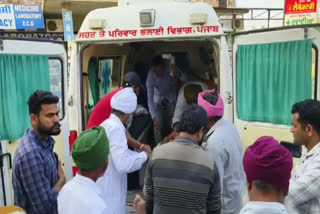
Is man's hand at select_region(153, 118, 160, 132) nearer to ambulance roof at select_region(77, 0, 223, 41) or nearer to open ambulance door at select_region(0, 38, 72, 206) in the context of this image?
open ambulance door at select_region(0, 38, 72, 206)

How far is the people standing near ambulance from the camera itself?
263 inches

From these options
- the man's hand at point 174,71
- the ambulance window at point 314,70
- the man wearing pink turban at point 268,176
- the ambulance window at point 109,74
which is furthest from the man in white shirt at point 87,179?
the man's hand at point 174,71

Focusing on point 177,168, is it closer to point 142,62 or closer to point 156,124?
point 156,124

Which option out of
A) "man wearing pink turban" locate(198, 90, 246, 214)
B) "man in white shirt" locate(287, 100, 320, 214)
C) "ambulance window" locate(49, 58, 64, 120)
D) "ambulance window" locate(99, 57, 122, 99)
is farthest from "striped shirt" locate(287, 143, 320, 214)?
"ambulance window" locate(99, 57, 122, 99)

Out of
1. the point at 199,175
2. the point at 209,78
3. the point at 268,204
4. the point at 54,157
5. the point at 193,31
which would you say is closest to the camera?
the point at 268,204

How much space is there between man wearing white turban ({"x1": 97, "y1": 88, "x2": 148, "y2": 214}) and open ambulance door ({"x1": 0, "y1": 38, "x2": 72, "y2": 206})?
2.63 ft

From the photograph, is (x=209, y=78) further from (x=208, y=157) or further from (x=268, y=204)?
(x=268, y=204)

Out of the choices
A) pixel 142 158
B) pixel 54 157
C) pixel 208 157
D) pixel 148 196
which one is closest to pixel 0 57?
pixel 54 157

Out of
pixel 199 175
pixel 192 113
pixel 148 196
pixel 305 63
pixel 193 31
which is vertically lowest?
pixel 148 196

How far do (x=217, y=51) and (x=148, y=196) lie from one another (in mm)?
2029

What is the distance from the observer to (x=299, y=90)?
4016 mm

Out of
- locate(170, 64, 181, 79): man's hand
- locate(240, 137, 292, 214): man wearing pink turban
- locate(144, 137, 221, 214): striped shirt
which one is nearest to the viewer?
locate(240, 137, 292, 214): man wearing pink turban

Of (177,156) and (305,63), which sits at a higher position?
(305,63)

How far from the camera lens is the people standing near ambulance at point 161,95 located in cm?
668
